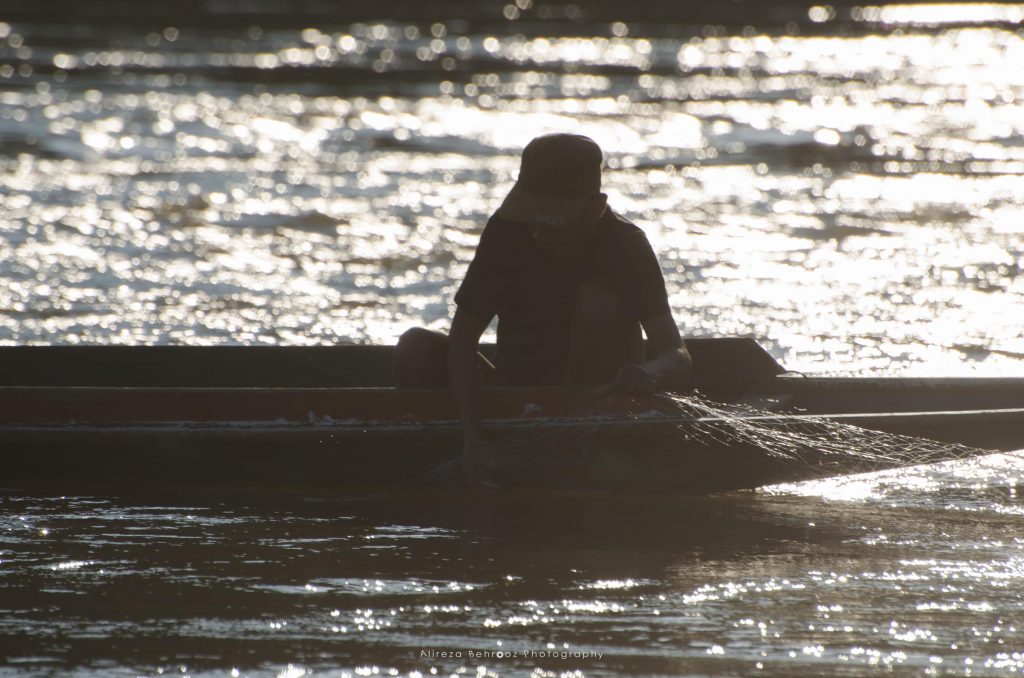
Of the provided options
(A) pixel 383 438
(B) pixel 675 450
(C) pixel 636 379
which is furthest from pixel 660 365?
(A) pixel 383 438

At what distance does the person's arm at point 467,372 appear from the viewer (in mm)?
5418

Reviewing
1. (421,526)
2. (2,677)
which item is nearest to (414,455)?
(421,526)

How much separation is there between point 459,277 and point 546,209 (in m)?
6.14

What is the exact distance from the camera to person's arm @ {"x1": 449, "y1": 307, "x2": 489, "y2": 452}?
5418 mm

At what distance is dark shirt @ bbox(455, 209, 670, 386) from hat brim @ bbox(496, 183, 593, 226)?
A: 17 centimetres

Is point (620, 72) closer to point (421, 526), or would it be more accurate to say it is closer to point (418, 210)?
point (418, 210)

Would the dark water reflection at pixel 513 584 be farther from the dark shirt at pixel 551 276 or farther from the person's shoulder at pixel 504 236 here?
the person's shoulder at pixel 504 236

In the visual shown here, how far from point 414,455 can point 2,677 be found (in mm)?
2032

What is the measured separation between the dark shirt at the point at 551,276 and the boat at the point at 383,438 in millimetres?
331

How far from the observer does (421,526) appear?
5.61 m

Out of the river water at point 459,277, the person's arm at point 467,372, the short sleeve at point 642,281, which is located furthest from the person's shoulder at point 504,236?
the river water at point 459,277
